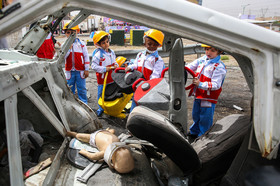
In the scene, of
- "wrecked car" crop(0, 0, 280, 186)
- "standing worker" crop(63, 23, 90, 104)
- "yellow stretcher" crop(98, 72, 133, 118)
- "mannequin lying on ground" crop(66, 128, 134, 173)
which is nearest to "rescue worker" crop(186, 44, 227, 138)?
"wrecked car" crop(0, 0, 280, 186)

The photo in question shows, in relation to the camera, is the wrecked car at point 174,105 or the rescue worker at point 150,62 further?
the rescue worker at point 150,62

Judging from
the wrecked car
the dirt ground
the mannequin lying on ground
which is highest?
the wrecked car

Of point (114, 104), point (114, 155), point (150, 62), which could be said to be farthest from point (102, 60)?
point (114, 155)

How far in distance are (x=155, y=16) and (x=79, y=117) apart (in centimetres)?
182

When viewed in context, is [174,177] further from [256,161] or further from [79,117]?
[79,117]

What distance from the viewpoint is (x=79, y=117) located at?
8.39 ft

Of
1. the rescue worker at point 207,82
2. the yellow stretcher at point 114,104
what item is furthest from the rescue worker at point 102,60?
the rescue worker at point 207,82

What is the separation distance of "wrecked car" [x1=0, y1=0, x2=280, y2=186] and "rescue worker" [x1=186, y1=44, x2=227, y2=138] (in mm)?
1188

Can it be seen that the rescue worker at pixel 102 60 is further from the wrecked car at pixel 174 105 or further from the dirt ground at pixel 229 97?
the wrecked car at pixel 174 105

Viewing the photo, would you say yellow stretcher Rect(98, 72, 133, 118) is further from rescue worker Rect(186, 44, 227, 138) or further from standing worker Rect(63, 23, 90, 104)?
rescue worker Rect(186, 44, 227, 138)

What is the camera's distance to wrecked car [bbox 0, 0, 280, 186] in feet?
3.62

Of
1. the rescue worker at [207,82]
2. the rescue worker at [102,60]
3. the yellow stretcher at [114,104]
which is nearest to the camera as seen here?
the rescue worker at [207,82]

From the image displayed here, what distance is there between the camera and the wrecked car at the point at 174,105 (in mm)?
1104

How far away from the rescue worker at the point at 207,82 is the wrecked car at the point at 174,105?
3.90 ft
